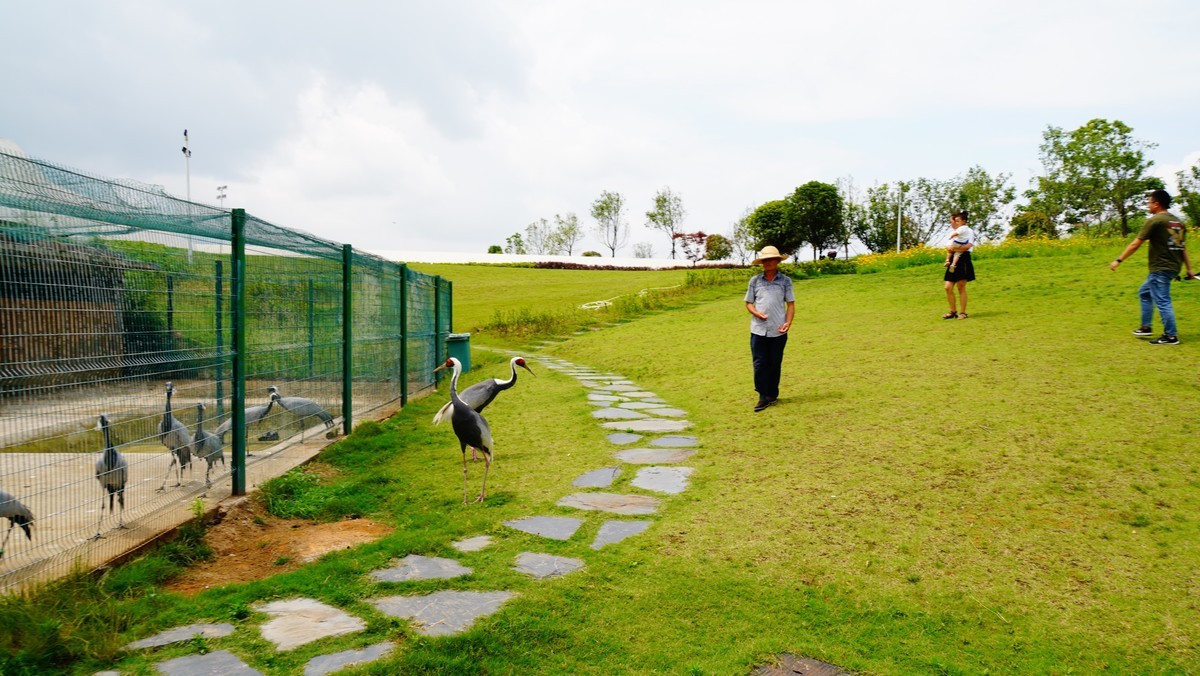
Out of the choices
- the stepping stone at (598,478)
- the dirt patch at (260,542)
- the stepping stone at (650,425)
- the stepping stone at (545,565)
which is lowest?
the dirt patch at (260,542)

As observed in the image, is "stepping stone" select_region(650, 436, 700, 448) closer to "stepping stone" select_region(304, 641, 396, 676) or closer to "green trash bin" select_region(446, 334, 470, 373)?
"stepping stone" select_region(304, 641, 396, 676)

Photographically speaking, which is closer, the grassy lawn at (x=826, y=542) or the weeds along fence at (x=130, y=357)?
the grassy lawn at (x=826, y=542)

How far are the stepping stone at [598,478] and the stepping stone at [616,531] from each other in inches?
30.8

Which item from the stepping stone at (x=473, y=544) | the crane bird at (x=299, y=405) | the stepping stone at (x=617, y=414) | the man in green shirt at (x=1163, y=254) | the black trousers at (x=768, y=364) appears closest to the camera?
the stepping stone at (x=473, y=544)

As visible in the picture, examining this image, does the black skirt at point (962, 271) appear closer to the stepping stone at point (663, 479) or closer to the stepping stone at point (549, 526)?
the stepping stone at point (663, 479)

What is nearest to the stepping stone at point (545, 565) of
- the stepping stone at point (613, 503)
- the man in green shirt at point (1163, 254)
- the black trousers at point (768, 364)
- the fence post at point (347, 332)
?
the stepping stone at point (613, 503)

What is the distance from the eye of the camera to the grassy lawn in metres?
2.64

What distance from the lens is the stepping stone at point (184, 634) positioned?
261 centimetres

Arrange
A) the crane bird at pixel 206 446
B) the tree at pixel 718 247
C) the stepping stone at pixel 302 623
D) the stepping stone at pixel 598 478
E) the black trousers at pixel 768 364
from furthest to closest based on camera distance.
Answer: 1. the tree at pixel 718 247
2. the black trousers at pixel 768 364
3. the stepping stone at pixel 598 478
4. the crane bird at pixel 206 446
5. the stepping stone at pixel 302 623

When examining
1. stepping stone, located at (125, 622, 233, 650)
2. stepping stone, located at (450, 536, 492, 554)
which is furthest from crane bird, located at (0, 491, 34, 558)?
stepping stone, located at (450, 536, 492, 554)

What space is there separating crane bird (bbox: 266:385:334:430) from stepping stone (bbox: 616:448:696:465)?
2619 mm

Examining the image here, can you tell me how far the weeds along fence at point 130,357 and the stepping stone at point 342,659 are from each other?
1369 millimetres

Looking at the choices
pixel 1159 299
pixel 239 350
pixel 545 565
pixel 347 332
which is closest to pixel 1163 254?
pixel 1159 299

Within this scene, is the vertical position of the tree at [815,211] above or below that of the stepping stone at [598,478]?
above
